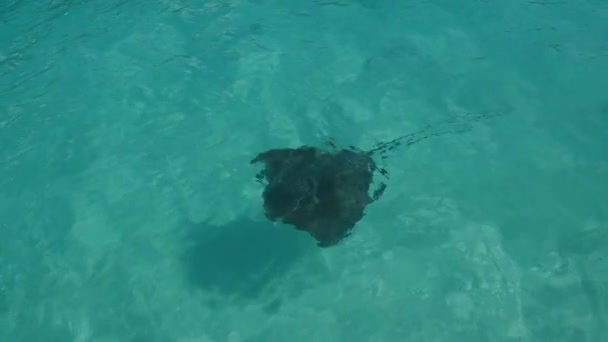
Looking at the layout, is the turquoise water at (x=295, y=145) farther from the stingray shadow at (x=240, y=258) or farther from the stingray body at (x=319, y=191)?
the stingray body at (x=319, y=191)

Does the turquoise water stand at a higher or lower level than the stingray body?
lower

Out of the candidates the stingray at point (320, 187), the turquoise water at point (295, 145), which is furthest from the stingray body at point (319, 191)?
the turquoise water at point (295, 145)

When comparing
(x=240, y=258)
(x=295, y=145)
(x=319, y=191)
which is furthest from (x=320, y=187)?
(x=295, y=145)

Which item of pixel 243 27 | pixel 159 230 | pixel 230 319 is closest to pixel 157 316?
pixel 230 319

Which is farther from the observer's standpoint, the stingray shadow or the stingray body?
the stingray shadow

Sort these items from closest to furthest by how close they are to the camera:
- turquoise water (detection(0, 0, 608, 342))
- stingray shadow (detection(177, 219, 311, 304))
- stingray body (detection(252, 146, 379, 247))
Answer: turquoise water (detection(0, 0, 608, 342)) < stingray body (detection(252, 146, 379, 247)) < stingray shadow (detection(177, 219, 311, 304))

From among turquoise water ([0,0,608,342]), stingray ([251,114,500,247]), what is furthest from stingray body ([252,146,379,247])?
turquoise water ([0,0,608,342])

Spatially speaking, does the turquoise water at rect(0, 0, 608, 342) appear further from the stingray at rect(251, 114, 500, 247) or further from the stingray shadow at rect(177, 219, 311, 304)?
the stingray at rect(251, 114, 500, 247)
